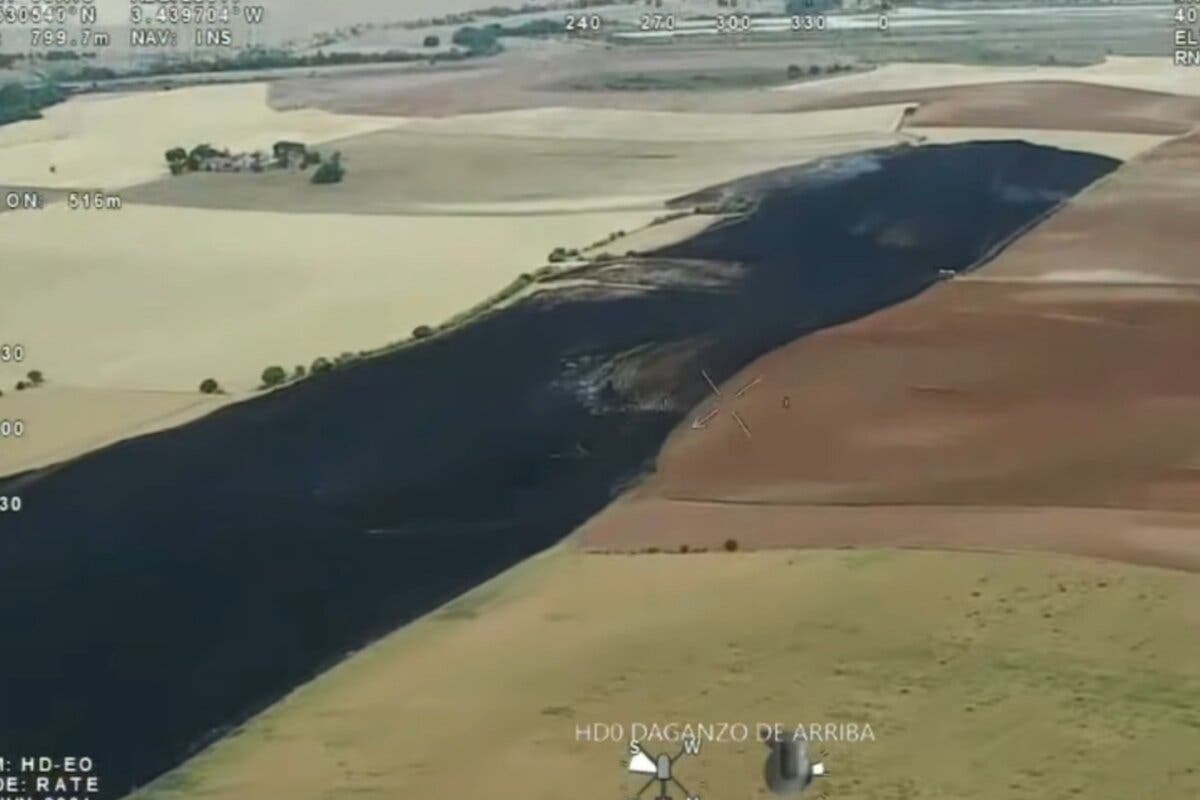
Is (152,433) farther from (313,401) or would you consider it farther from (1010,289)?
(1010,289)

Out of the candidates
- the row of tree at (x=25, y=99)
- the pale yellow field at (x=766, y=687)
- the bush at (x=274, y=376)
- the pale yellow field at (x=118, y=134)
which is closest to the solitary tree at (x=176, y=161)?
the pale yellow field at (x=118, y=134)

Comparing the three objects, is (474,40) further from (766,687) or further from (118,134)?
(766,687)

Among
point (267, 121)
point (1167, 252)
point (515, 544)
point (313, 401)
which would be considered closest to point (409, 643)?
point (515, 544)

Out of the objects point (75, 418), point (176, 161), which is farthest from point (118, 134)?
point (75, 418)

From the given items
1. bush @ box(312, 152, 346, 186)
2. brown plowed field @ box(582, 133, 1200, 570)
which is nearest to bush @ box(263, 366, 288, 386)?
bush @ box(312, 152, 346, 186)

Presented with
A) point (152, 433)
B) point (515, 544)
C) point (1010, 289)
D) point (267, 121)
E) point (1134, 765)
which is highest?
point (267, 121)

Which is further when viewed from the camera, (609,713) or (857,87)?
(857,87)

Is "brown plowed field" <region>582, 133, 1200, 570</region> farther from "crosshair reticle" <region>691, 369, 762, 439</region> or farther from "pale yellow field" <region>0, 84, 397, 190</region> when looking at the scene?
"pale yellow field" <region>0, 84, 397, 190</region>
